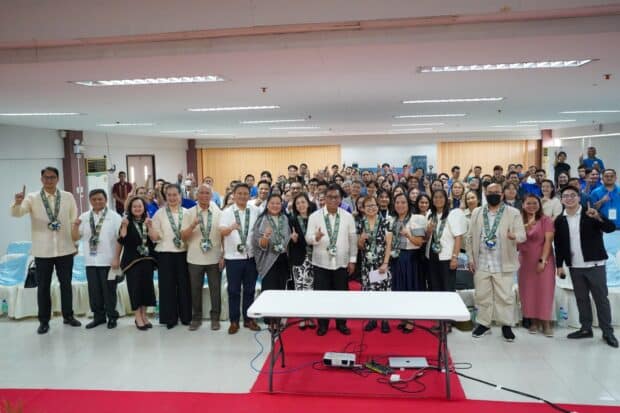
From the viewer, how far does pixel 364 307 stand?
3510mm

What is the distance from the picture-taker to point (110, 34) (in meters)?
3.36

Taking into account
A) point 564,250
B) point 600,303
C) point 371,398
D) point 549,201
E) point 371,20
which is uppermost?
point 371,20

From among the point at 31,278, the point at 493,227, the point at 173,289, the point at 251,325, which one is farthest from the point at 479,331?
the point at 31,278

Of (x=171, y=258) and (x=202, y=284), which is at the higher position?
(x=171, y=258)

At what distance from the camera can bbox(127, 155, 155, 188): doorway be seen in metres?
15.2

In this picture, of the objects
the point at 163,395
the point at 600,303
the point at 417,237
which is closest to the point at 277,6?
the point at 417,237

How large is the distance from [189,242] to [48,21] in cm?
244

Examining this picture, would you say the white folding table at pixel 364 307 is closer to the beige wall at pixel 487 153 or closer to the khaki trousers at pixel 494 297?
the khaki trousers at pixel 494 297

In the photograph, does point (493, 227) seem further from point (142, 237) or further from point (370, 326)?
point (142, 237)

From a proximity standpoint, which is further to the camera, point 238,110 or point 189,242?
point 238,110

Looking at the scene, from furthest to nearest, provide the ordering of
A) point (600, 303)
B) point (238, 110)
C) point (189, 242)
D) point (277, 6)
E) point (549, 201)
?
point (238, 110)
point (549, 201)
point (189, 242)
point (600, 303)
point (277, 6)

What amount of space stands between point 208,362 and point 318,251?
145cm

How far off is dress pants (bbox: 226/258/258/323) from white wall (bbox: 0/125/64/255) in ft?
24.3

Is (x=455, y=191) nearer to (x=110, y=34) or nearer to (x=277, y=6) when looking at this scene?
(x=277, y=6)
